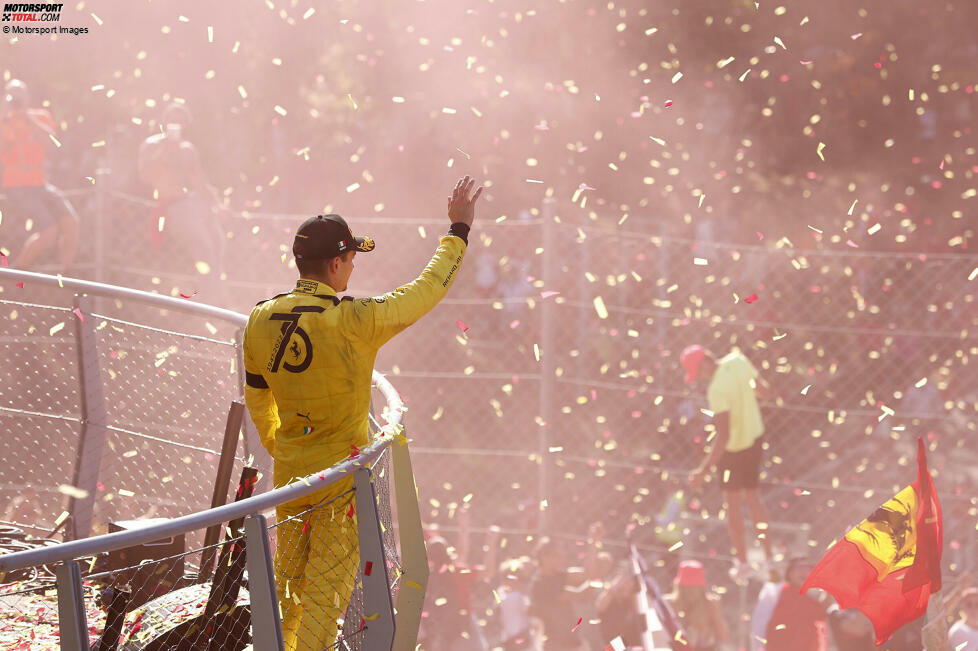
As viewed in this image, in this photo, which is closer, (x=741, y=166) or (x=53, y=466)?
(x=53, y=466)

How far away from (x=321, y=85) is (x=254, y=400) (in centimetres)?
1030

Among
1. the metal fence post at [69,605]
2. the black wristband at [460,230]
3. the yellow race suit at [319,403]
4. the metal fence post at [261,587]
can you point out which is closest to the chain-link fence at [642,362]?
the black wristband at [460,230]

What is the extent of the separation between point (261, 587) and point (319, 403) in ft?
2.71

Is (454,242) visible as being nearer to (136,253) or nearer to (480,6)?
(136,253)

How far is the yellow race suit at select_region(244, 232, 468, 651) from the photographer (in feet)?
9.73

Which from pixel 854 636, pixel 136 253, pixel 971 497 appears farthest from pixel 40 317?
pixel 971 497

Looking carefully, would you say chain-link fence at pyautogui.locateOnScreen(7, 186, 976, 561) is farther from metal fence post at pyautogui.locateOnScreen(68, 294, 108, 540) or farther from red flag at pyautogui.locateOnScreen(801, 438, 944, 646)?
metal fence post at pyautogui.locateOnScreen(68, 294, 108, 540)

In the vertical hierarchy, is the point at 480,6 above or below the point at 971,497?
above

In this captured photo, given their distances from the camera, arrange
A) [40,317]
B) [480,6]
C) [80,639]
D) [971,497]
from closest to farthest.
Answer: [80,639] → [971,497] → [40,317] → [480,6]

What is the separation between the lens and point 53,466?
591cm

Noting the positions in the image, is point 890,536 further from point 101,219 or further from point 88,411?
point 101,219

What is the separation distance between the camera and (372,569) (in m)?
2.61

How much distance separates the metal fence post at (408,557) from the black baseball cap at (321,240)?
610 millimetres

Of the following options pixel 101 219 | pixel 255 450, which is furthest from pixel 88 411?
pixel 101 219
